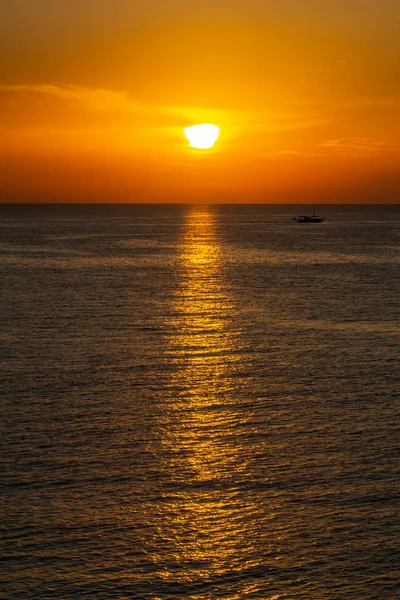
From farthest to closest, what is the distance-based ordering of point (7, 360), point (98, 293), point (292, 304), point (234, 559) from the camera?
point (98, 293)
point (292, 304)
point (7, 360)
point (234, 559)

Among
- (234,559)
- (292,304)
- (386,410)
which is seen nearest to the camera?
(234,559)

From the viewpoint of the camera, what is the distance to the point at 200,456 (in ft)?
126

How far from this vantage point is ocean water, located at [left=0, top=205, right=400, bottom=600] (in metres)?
28.0

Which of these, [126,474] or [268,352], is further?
[268,352]

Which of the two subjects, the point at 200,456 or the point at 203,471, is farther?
the point at 200,456

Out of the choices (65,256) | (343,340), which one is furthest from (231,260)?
(343,340)

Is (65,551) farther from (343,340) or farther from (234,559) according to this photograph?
(343,340)

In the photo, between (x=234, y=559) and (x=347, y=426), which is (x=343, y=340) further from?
(x=234, y=559)

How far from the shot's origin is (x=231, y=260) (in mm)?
169000

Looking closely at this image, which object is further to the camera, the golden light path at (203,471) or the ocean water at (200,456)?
the golden light path at (203,471)

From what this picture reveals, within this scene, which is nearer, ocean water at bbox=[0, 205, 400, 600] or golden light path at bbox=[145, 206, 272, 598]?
ocean water at bbox=[0, 205, 400, 600]

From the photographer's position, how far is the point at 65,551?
2898 cm

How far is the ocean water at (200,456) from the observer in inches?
1103

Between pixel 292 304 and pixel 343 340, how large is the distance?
25151 mm
